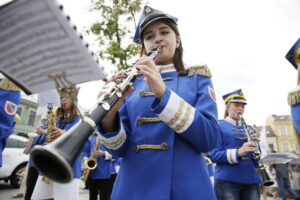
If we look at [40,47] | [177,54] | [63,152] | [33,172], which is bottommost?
[63,152]

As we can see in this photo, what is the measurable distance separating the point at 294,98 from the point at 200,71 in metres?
1.02

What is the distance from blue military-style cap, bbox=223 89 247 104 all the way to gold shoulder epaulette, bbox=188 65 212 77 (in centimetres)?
330

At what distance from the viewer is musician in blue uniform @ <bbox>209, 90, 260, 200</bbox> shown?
3.86 m

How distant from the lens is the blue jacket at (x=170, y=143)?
1.52m

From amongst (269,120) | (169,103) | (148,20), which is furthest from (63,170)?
(269,120)

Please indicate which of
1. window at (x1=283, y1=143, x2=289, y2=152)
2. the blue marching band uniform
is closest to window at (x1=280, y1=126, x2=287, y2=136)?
window at (x1=283, y1=143, x2=289, y2=152)

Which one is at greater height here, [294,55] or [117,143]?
[294,55]

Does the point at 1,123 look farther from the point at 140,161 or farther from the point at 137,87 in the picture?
the point at 140,161

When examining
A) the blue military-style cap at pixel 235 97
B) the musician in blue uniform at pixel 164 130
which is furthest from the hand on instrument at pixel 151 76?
the blue military-style cap at pixel 235 97

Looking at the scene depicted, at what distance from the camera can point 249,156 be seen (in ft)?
13.8

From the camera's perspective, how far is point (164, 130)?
1692 mm

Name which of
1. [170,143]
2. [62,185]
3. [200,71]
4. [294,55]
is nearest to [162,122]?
[170,143]

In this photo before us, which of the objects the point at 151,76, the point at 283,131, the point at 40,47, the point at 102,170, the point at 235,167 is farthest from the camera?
the point at 283,131

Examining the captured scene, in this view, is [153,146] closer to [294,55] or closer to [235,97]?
[294,55]
